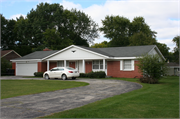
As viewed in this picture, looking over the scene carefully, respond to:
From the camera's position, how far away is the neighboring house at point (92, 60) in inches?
1013

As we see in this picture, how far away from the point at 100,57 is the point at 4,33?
130 ft

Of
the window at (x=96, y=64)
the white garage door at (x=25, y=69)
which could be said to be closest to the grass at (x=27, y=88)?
the window at (x=96, y=64)

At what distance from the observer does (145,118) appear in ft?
19.6

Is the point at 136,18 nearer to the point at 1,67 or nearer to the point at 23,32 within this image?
the point at 23,32

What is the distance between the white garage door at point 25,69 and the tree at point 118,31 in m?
27.7

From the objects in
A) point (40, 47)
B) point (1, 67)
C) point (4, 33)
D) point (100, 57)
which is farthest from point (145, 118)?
point (4, 33)

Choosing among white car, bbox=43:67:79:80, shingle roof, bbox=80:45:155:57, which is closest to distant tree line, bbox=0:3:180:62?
shingle roof, bbox=80:45:155:57

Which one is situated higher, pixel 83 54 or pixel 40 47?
pixel 40 47

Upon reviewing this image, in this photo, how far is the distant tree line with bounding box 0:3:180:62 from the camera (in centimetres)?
5091

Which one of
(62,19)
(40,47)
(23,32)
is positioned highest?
(62,19)

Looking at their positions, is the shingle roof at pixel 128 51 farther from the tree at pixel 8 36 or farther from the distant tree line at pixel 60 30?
the tree at pixel 8 36

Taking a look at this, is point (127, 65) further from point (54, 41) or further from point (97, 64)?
point (54, 41)

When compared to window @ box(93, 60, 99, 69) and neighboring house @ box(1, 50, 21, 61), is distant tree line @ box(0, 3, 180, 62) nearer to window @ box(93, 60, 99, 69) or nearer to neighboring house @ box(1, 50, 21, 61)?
neighboring house @ box(1, 50, 21, 61)

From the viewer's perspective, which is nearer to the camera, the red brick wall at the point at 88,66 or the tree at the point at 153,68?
the tree at the point at 153,68
